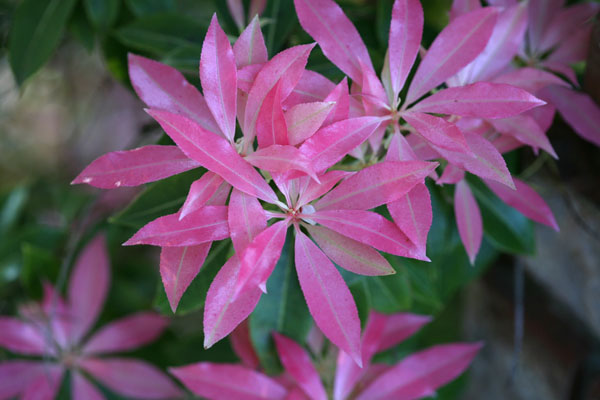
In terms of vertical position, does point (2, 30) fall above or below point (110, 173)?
above

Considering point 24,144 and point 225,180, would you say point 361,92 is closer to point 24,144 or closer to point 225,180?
point 225,180

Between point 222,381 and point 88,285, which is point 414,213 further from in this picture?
point 88,285

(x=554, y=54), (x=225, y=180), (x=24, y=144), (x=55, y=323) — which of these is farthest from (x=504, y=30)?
(x=24, y=144)

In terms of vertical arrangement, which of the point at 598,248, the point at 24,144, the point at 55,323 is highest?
the point at 24,144

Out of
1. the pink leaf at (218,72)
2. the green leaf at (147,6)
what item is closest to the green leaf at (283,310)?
the pink leaf at (218,72)

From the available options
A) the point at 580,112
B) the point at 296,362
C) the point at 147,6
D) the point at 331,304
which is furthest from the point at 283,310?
the point at 147,6

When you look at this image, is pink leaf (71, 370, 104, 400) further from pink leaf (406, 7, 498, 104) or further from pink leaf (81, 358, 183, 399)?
pink leaf (406, 7, 498, 104)

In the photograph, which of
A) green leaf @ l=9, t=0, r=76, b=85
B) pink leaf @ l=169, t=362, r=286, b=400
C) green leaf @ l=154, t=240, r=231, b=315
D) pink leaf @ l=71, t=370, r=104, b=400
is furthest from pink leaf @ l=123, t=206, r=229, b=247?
pink leaf @ l=71, t=370, r=104, b=400
